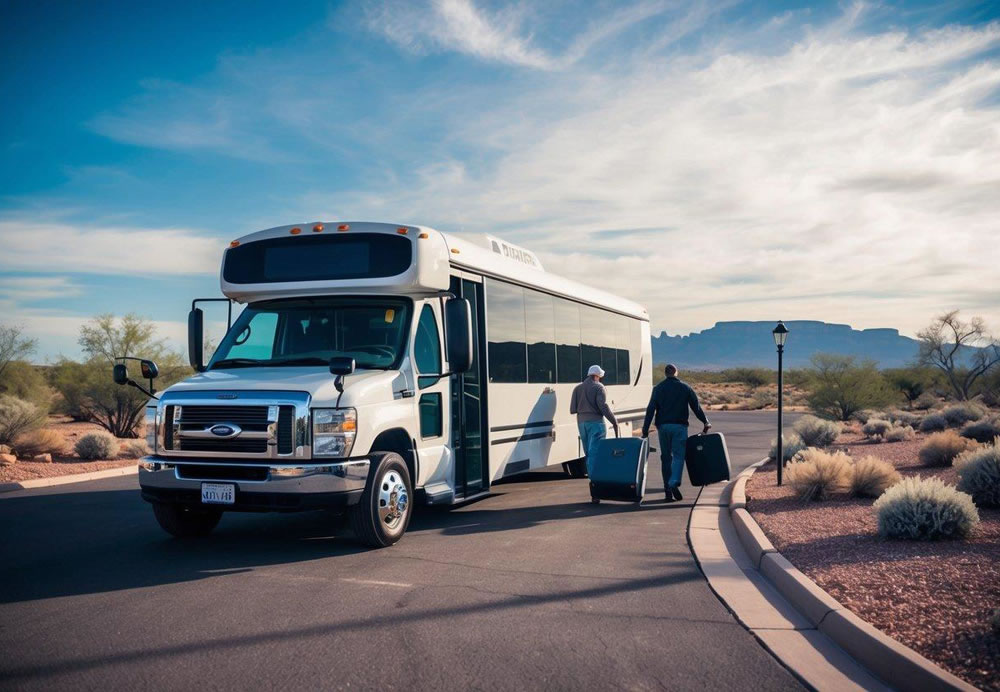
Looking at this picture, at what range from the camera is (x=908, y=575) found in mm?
Result: 6602

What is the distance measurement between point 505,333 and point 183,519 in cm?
460

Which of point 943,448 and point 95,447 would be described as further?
point 95,447

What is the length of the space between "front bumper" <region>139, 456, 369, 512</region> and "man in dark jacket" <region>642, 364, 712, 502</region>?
5.52m

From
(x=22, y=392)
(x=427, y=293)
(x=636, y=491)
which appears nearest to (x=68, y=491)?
(x=427, y=293)

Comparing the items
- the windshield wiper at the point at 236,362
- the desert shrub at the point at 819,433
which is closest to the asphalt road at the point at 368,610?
the windshield wiper at the point at 236,362

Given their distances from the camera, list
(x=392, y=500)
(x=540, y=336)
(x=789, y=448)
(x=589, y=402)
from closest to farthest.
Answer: (x=392, y=500) < (x=540, y=336) < (x=589, y=402) < (x=789, y=448)

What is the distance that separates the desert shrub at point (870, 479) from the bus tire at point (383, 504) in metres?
6.18

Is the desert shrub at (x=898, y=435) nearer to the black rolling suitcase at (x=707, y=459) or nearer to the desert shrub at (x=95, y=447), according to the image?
the black rolling suitcase at (x=707, y=459)

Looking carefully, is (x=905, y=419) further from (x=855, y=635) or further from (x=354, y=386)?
(x=855, y=635)

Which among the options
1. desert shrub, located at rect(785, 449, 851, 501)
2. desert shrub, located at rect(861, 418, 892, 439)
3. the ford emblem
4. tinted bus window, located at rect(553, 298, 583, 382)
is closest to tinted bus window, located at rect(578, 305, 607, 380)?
tinted bus window, located at rect(553, 298, 583, 382)

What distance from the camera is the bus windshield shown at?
8.99m

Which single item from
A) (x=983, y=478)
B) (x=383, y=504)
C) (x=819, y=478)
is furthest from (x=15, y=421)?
(x=983, y=478)

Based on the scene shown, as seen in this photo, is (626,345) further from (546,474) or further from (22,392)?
(22,392)

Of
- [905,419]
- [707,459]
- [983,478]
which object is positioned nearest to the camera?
[983,478]
